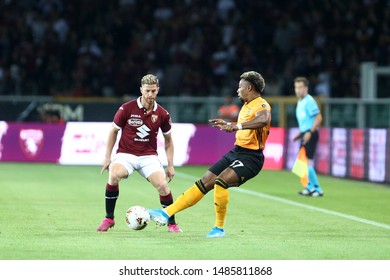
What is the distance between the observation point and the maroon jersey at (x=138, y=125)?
1352 centimetres

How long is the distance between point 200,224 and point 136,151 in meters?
1.60

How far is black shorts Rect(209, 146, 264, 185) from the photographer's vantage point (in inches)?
505

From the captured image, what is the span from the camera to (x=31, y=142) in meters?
29.3

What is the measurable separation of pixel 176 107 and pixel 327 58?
5.72 meters

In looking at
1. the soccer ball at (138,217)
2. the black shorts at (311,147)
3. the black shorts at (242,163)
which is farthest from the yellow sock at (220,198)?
the black shorts at (311,147)

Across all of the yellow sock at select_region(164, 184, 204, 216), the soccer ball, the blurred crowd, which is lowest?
the soccer ball

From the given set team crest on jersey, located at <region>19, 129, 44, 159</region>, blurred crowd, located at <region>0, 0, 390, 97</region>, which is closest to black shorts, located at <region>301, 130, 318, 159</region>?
team crest on jersey, located at <region>19, 129, 44, 159</region>

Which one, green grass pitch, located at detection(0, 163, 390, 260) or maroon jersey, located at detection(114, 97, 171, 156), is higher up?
maroon jersey, located at detection(114, 97, 171, 156)

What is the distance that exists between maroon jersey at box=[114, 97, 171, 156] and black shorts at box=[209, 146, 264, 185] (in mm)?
1015

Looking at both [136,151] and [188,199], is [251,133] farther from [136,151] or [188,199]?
[136,151]

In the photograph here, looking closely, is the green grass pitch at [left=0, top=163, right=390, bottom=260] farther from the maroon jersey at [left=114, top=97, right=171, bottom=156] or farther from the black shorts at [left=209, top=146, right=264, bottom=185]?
the maroon jersey at [left=114, top=97, right=171, bottom=156]

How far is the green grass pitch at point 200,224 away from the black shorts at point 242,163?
29.9 inches

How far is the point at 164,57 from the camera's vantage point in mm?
33281
